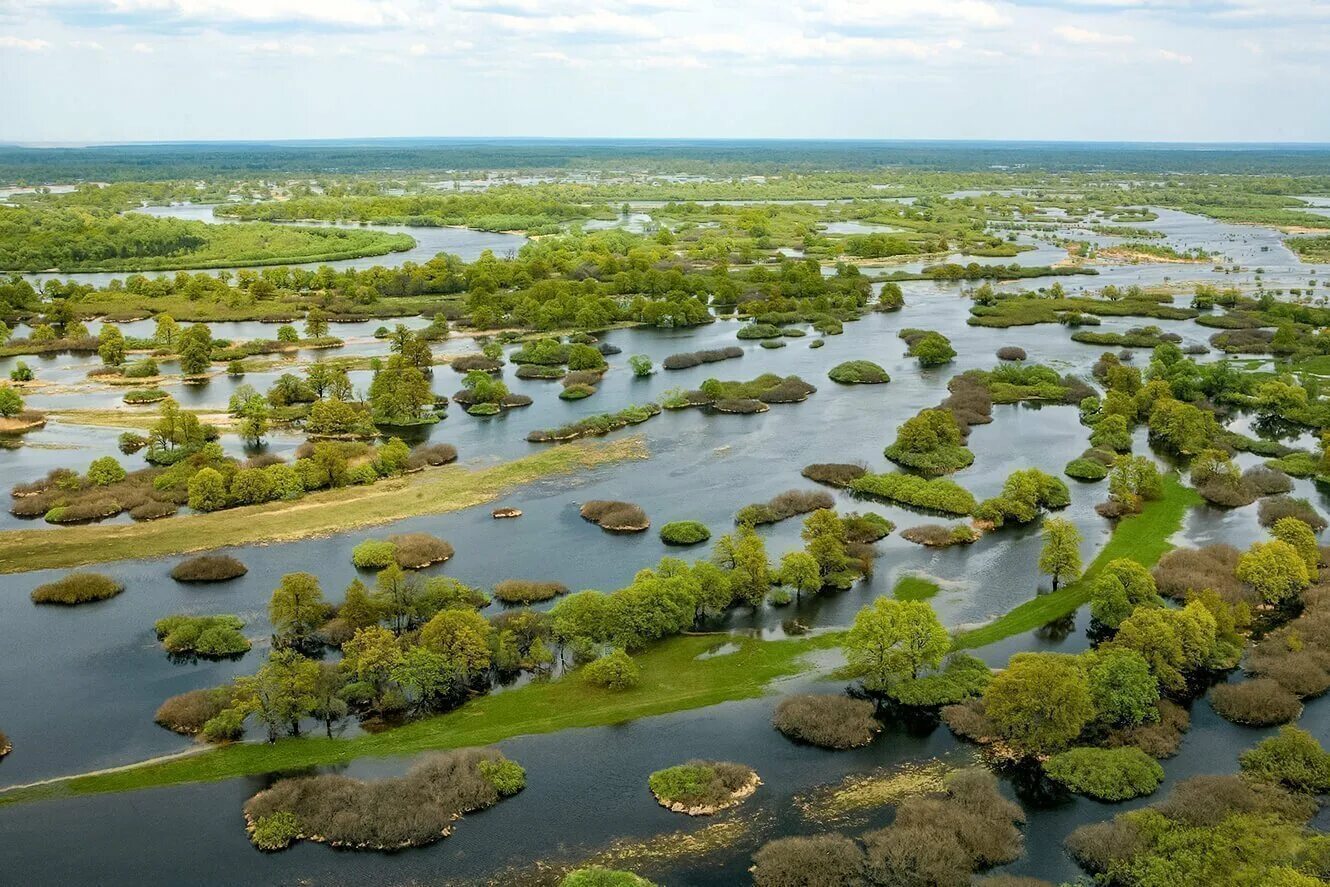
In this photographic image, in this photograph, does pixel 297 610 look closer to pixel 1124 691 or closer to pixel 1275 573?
pixel 1124 691

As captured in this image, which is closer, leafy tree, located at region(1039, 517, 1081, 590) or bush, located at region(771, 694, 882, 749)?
bush, located at region(771, 694, 882, 749)

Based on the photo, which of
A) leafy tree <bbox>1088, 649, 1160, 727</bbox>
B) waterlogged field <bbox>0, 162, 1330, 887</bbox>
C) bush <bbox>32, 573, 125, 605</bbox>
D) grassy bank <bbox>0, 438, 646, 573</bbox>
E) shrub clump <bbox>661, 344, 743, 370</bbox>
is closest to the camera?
waterlogged field <bbox>0, 162, 1330, 887</bbox>

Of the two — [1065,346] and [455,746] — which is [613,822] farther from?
[1065,346]

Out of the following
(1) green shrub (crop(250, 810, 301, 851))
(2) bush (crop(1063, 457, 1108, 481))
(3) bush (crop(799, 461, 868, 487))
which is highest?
(2) bush (crop(1063, 457, 1108, 481))

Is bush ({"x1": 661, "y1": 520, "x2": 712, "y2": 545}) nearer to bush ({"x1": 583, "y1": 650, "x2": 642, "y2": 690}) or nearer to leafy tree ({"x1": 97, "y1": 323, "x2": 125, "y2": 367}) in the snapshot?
bush ({"x1": 583, "y1": 650, "x2": 642, "y2": 690})

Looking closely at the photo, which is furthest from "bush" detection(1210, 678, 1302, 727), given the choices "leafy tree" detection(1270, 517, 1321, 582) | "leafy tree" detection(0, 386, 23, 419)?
"leafy tree" detection(0, 386, 23, 419)

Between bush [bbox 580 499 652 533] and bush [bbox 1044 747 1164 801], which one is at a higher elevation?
bush [bbox 580 499 652 533]

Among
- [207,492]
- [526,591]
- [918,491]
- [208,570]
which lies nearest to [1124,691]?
[918,491]
